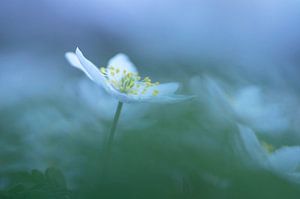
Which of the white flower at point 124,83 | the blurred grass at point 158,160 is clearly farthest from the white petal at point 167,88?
the blurred grass at point 158,160

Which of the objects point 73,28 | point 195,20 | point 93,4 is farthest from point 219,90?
point 93,4

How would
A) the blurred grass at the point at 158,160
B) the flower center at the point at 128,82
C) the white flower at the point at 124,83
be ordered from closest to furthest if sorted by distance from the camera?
the blurred grass at the point at 158,160 < the white flower at the point at 124,83 < the flower center at the point at 128,82

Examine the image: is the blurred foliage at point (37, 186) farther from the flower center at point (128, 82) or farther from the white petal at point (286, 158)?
the flower center at point (128, 82)

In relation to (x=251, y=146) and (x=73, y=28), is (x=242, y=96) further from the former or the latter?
(x=73, y=28)

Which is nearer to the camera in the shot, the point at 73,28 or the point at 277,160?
the point at 277,160

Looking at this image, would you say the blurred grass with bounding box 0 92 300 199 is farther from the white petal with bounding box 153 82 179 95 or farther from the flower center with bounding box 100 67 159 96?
the flower center with bounding box 100 67 159 96

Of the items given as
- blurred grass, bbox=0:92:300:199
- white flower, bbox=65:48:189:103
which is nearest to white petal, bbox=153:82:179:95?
white flower, bbox=65:48:189:103

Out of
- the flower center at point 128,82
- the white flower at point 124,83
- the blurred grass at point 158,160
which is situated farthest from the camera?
the flower center at point 128,82
